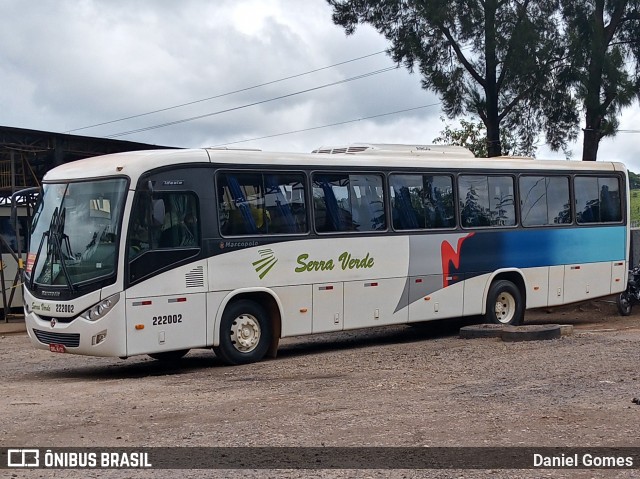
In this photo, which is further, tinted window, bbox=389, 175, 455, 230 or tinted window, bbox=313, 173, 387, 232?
tinted window, bbox=389, 175, 455, 230

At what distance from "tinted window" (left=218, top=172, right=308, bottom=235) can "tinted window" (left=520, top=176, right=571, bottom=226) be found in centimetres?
529

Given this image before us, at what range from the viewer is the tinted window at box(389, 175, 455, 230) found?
56.9ft

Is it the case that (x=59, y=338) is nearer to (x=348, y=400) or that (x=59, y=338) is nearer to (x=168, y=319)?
(x=168, y=319)

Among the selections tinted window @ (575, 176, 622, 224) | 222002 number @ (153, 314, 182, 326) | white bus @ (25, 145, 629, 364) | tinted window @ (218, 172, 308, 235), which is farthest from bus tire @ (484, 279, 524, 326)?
222002 number @ (153, 314, 182, 326)

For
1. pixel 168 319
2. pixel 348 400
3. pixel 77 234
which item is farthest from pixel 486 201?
pixel 348 400

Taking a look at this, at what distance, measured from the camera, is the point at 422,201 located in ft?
58.3

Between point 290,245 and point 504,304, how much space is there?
17.4ft

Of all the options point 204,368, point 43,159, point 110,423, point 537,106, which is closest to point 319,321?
point 204,368

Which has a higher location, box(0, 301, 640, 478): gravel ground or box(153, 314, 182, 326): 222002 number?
box(153, 314, 182, 326): 222002 number

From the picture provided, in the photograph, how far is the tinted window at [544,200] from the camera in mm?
19438

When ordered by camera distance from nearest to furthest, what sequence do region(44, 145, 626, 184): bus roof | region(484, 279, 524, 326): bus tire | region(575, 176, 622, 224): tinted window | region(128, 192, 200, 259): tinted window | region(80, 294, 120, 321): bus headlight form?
region(80, 294, 120, 321): bus headlight
region(128, 192, 200, 259): tinted window
region(44, 145, 626, 184): bus roof
region(484, 279, 524, 326): bus tire
region(575, 176, 622, 224): tinted window

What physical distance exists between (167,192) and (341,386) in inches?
153

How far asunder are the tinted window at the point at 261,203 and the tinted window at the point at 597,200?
6.98 metres

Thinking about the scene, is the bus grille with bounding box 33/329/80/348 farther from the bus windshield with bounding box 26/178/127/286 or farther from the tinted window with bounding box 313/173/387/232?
the tinted window with bounding box 313/173/387/232
